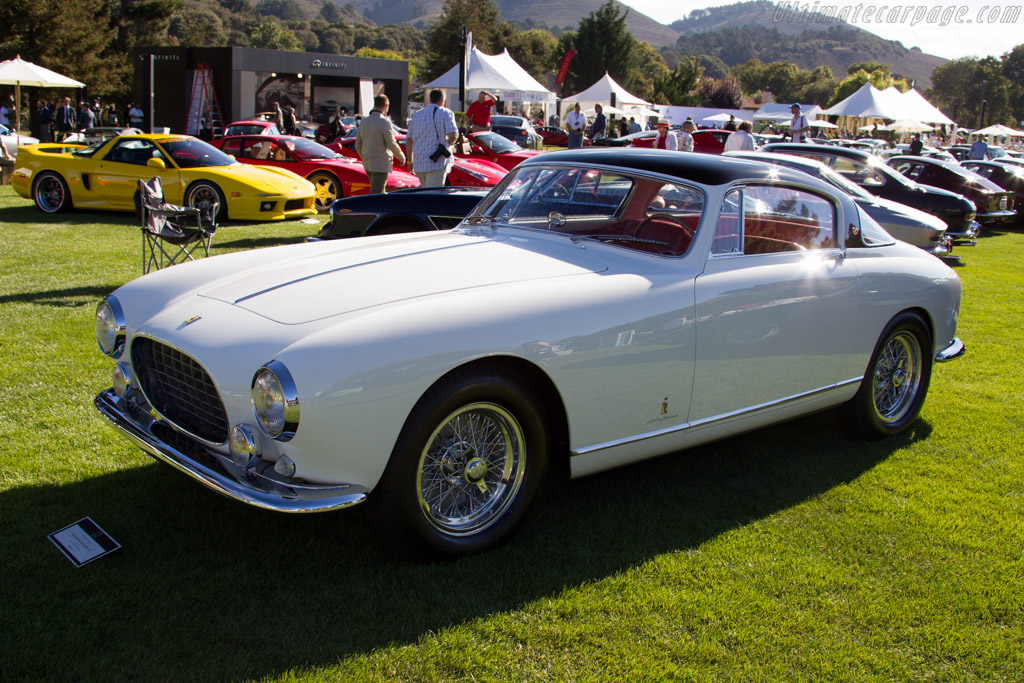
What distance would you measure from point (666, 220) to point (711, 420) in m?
0.97

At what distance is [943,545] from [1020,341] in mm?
4645

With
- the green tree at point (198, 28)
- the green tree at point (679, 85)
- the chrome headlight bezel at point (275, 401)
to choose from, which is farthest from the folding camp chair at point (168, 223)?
the green tree at point (198, 28)

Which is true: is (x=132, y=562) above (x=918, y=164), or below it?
below

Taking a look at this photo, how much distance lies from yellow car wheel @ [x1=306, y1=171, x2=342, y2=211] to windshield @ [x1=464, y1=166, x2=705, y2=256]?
9.32 m

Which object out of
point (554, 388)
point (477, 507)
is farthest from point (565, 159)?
point (477, 507)

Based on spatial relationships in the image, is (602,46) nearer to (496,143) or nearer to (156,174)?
(496,143)

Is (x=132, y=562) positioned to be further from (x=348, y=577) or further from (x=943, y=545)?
(x=943, y=545)

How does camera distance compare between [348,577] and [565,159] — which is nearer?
[348,577]

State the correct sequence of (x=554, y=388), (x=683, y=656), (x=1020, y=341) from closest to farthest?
(x=683, y=656), (x=554, y=388), (x=1020, y=341)

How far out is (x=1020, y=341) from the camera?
7.22 meters

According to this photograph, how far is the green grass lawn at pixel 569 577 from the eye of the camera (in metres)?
2.58

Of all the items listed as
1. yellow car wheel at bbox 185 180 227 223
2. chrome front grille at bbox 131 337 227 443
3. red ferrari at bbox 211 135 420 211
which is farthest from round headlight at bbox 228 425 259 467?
red ferrari at bbox 211 135 420 211

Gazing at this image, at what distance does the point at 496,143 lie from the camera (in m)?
17.0

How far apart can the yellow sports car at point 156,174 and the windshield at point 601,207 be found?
8.07 m
